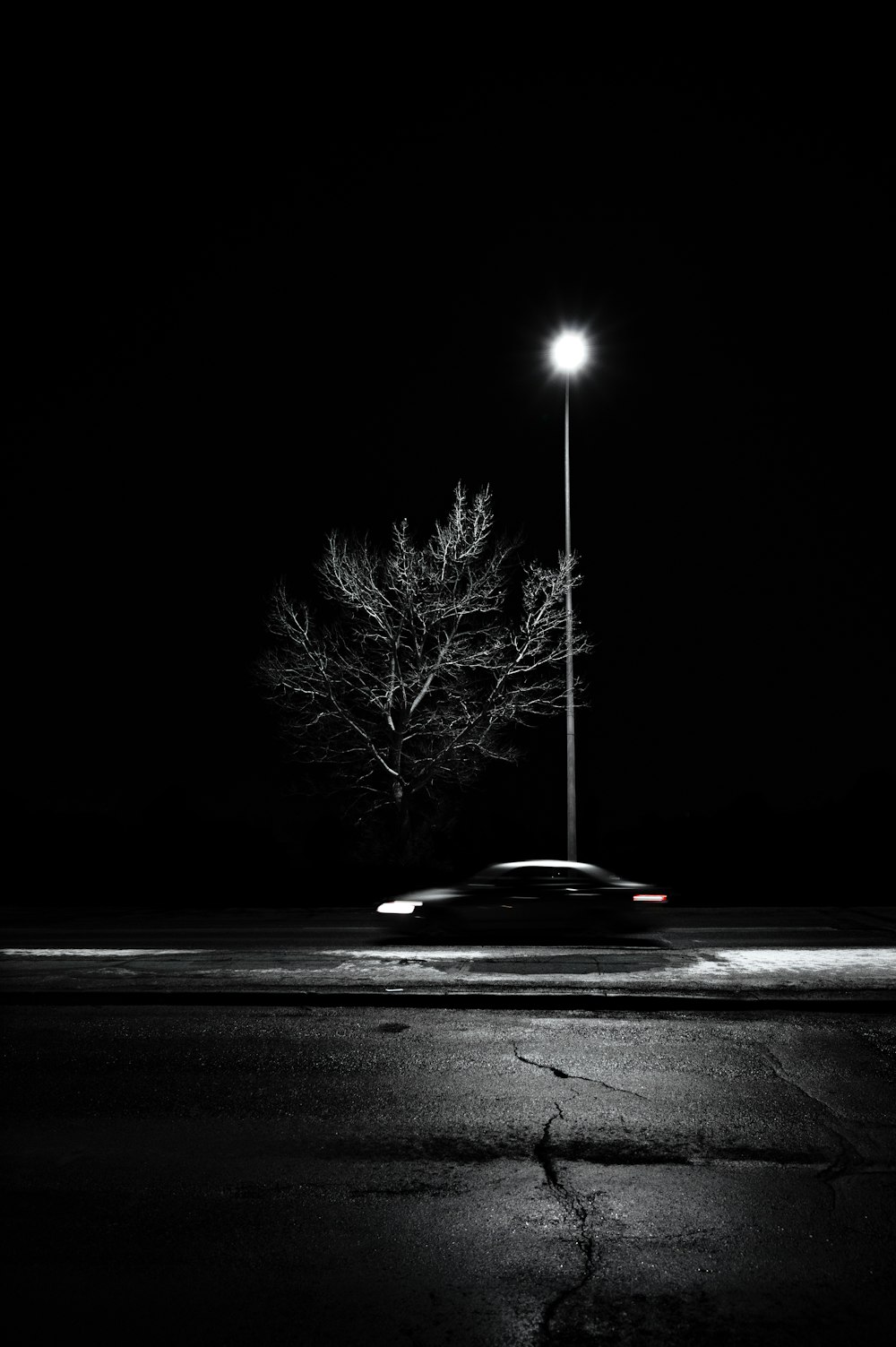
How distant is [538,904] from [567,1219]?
8775 mm

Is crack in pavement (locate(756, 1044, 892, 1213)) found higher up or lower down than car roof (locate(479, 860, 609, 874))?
lower down

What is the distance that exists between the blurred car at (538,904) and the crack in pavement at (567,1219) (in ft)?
24.1

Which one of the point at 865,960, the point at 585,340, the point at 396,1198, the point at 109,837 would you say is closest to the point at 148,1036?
the point at 396,1198

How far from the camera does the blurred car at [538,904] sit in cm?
1311

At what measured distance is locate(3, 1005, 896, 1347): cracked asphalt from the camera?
3.65m

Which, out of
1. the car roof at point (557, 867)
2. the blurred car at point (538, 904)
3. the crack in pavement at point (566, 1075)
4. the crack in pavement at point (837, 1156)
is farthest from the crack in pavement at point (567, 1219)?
the car roof at point (557, 867)

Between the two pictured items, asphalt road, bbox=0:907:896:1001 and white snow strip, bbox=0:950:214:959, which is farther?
white snow strip, bbox=0:950:214:959

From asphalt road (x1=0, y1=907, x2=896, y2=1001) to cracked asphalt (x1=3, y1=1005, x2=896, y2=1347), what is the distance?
140cm

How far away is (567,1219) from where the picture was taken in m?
4.42

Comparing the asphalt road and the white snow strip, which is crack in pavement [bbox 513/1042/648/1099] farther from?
the white snow strip

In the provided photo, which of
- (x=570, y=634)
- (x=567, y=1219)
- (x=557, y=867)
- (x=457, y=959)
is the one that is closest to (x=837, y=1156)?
(x=567, y=1219)

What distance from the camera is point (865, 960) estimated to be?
11.1 metres

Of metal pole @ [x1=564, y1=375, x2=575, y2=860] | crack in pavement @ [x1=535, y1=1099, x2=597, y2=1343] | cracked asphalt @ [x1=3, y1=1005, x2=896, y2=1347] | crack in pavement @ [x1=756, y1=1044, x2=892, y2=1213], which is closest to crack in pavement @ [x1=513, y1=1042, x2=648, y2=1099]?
cracked asphalt @ [x1=3, y1=1005, x2=896, y2=1347]

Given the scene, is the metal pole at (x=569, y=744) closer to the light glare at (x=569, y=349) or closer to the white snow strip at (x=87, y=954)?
the light glare at (x=569, y=349)
